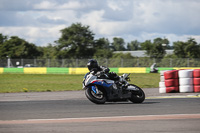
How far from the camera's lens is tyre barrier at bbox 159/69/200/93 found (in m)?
14.6

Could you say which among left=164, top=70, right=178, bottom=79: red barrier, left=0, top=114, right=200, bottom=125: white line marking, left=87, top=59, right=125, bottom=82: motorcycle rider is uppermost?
left=87, top=59, right=125, bottom=82: motorcycle rider

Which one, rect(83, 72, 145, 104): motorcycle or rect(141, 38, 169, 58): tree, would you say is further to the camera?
rect(141, 38, 169, 58): tree

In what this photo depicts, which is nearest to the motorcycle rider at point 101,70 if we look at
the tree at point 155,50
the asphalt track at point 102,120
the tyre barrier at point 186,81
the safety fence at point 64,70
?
the asphalt track at point 102,120

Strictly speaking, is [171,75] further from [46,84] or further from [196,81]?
[46,84]

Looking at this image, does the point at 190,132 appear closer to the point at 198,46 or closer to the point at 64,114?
the point at 64,114

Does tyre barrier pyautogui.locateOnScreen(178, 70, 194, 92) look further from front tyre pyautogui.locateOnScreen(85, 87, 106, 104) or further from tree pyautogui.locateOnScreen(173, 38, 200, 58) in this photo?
tree pyautogui.locateOnScreen(173, 38, 200, 58)

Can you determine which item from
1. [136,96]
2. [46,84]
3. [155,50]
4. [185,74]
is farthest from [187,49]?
[136,96]

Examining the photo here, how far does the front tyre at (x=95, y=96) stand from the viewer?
10.1 metres

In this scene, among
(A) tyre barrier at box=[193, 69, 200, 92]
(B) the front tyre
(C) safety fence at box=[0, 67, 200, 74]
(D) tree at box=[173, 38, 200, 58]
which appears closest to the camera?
(B) the front tyre

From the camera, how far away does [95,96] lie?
10250 millimetres

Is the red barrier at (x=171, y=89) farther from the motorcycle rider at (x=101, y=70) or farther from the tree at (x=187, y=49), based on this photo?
the tree at (x=187, y=49)

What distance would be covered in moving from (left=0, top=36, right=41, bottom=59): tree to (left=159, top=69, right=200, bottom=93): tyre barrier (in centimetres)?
6098

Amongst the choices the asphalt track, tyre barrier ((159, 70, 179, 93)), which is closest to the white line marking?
the asphalt track

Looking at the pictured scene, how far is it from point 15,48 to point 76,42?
1333cm
